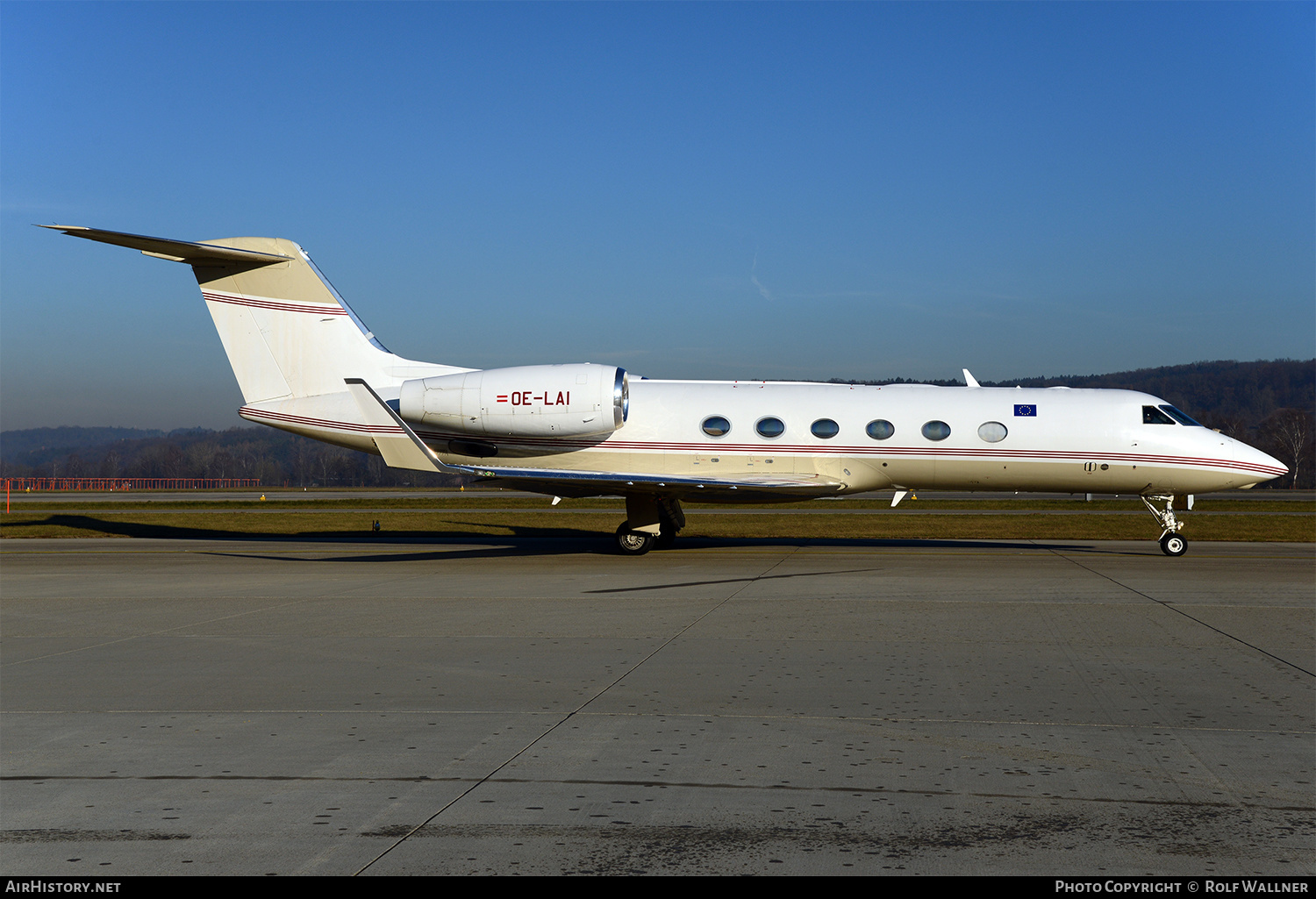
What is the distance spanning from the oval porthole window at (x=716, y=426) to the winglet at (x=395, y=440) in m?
4.91

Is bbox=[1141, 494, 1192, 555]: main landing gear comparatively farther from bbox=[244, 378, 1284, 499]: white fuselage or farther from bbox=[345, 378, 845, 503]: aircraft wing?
bbox=[345, 378, 845, 503]: aircraft wing

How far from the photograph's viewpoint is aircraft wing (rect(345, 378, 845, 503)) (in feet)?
57.4

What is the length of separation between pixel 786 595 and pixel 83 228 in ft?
41.3

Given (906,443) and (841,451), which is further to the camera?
(841,451)

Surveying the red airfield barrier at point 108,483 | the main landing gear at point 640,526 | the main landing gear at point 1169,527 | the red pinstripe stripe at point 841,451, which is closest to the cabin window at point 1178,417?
the red pinstripe stripe at point 841,451

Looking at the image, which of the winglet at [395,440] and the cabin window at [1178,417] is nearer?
the winglet at [395,440]

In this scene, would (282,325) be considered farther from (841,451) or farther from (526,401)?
(841,451)

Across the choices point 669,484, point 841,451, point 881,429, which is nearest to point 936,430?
point 881,429

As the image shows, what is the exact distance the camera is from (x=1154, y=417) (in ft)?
62.6

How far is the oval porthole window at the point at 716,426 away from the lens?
19531mm

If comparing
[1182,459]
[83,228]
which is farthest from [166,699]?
[1182,459]

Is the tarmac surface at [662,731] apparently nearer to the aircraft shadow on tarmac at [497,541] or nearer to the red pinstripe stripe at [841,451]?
the red pinstripe stripe at [841,451]

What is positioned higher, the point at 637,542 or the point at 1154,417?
the point at 1154,417

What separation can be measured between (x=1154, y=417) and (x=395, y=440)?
1426cm
